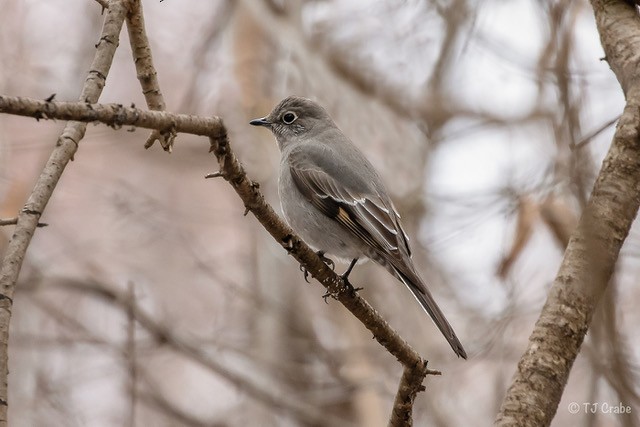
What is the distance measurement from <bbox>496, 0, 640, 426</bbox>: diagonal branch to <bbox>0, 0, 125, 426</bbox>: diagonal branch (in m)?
1.99

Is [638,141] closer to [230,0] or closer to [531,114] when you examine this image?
[531,114]

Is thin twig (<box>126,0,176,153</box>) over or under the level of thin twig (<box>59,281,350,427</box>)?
under

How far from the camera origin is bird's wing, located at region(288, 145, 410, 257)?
16.0 ft

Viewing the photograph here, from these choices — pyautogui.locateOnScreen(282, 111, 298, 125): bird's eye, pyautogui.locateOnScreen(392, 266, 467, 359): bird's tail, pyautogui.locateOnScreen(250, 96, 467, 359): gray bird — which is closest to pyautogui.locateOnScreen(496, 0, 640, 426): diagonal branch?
pyautogui.locateOnScreen(392, 266, 467, 359): bird's tail

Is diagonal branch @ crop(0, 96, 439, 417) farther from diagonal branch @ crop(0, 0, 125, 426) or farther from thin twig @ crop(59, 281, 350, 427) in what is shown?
thin twig @ crop(59, 281, 350, 427)

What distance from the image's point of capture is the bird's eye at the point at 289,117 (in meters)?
6.12

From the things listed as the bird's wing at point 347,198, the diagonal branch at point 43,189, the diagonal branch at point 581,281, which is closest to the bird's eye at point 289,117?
the bird's wing at point 347,198

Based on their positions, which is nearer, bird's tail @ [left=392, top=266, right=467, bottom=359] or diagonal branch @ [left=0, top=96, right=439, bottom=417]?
diagonal branch @ [left=0, top=96, right=439, bottom=417]

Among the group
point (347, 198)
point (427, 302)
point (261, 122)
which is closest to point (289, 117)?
point (261, 122)

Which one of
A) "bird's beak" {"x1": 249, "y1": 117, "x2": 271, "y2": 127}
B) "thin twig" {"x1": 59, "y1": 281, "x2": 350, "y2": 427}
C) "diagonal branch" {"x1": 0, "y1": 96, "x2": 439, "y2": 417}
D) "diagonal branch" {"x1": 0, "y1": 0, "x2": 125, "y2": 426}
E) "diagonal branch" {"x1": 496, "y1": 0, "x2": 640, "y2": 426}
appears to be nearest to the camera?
"diagonal branch" {"x1": 0, "y1": 96, "x2": 439, "y2": 417}

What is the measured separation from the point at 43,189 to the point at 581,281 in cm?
228

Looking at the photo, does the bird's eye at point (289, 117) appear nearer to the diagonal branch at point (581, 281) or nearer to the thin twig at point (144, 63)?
the thin twig at point (144, 63)

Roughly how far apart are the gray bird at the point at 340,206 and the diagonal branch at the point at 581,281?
115 centimetres

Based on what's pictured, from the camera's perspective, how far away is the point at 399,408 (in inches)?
140
